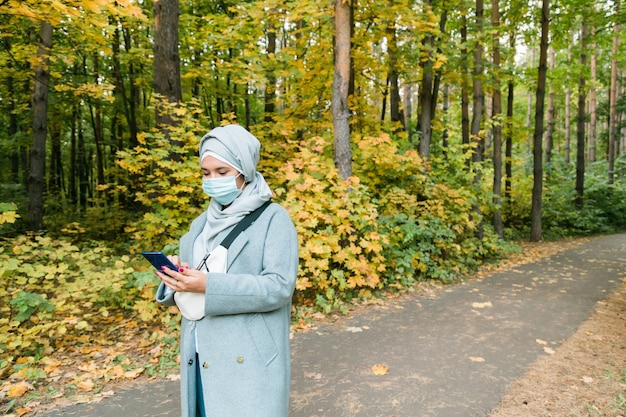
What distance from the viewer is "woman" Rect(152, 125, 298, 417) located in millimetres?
1561

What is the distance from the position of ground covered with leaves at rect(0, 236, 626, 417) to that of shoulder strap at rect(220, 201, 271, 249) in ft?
9.24

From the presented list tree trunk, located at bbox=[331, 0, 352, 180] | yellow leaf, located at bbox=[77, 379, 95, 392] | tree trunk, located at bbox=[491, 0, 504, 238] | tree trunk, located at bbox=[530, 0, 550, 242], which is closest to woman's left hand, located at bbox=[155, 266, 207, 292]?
yellow leaf, located at bbox=[77, 379, 95, 392]

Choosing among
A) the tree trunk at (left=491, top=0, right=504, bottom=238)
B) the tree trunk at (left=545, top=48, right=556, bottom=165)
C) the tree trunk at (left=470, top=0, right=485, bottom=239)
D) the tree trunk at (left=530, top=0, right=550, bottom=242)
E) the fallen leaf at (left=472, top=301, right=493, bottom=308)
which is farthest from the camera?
the tree trunk at (left=545, top=48, right=556, bottom=165)

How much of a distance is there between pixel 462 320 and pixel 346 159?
3321mm

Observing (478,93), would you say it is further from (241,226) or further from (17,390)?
(17,390)

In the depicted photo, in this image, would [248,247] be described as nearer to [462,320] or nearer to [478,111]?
[462,320]

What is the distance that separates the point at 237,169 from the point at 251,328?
725 mm

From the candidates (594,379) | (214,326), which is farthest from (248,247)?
(594,379)

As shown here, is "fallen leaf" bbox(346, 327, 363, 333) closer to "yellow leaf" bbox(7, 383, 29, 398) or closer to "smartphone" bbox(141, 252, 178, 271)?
"yellow leaf" bbox(7, 383, 29, 398)

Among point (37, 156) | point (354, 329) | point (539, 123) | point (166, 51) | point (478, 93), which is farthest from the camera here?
point (539, 123)

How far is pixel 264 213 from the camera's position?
5.71 feet

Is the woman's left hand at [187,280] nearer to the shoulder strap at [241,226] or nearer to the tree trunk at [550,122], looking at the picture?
the shoulder strap at [241,226]

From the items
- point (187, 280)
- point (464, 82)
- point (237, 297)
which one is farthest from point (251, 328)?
point (464, 82)

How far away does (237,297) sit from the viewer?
1.54 m
